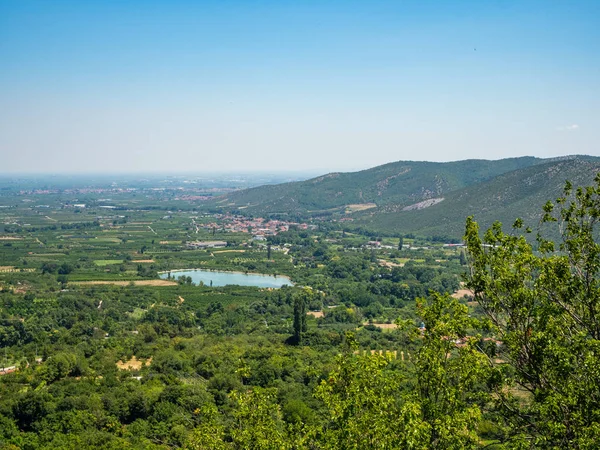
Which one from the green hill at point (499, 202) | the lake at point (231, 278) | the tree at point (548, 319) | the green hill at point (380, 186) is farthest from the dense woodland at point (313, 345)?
the green hill at point (380, 186)

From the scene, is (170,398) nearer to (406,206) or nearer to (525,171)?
(525,171)

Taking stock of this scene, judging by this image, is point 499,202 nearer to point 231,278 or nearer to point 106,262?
point 231,278

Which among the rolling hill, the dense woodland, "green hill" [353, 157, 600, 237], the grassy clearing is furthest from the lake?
the rolling hill

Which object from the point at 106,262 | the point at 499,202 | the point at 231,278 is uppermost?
the point at 499,202

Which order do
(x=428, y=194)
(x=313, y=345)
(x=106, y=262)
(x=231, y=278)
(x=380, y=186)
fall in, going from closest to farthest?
(x=313, y=345)
(x=231, y=278)
(x=106, y=262)
(x=428, y=194)
(x=380, y=186)

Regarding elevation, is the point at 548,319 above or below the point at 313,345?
above

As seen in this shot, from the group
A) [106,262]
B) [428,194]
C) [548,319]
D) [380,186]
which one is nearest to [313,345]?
[548,319]

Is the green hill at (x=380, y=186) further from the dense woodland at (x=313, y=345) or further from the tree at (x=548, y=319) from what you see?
the tree at (x=548, y=319)
